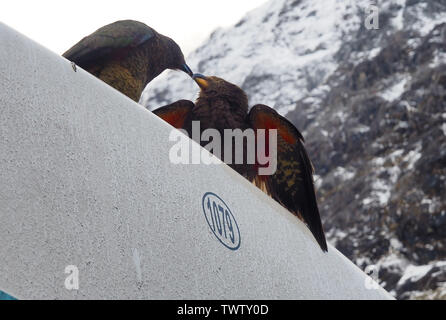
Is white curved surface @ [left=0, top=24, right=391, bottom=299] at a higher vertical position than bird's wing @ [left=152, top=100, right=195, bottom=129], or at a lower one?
higher

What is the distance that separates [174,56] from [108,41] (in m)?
0.51

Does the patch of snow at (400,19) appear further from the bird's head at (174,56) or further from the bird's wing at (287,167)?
the bird's wing at (287,167)

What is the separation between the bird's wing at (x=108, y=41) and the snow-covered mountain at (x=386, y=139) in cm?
1924

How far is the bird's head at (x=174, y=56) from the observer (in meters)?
3.79

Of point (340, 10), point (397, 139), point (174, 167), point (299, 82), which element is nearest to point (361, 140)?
point (397, 139)

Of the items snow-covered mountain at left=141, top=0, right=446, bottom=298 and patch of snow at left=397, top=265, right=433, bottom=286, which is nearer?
patch of snow at left=397, top=265, right=433, bottom=286

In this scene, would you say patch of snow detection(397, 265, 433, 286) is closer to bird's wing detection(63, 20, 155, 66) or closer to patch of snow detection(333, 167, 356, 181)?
patch of snow detection(333, 167, 356, 181)

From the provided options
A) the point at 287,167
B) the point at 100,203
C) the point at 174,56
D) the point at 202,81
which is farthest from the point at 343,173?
the point at 100,203

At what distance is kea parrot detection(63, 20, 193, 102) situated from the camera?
11.0 ft

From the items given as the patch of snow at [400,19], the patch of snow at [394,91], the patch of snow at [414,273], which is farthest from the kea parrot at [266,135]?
the patch of snow at [400,19]

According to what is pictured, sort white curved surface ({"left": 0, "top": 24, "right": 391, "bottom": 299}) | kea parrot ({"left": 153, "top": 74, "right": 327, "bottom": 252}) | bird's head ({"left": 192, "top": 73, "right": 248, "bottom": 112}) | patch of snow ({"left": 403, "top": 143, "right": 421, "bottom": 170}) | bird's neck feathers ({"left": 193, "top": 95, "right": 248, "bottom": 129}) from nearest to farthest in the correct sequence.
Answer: white curved surface ({"left": 0, "top": 24, "right": 391, "bottom": 299}) → kea parrot ({"left": 153, "top": 74, "right": 327, "bottom": 252}) → bird's neck feathers ({"left": 193, "top": 95, "right": 248, "bottom": 129}) → bird's head ({"left": 192, "top": 73, "right": 248, "bottom": 112}) → patch of snow ({"left": 403, "top": 143, "right": 421, "bottom": 170})

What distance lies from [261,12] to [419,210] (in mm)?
71560

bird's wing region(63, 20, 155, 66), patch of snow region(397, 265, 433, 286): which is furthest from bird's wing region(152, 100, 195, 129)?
patch of snow region(397, 265, 433, 286)
